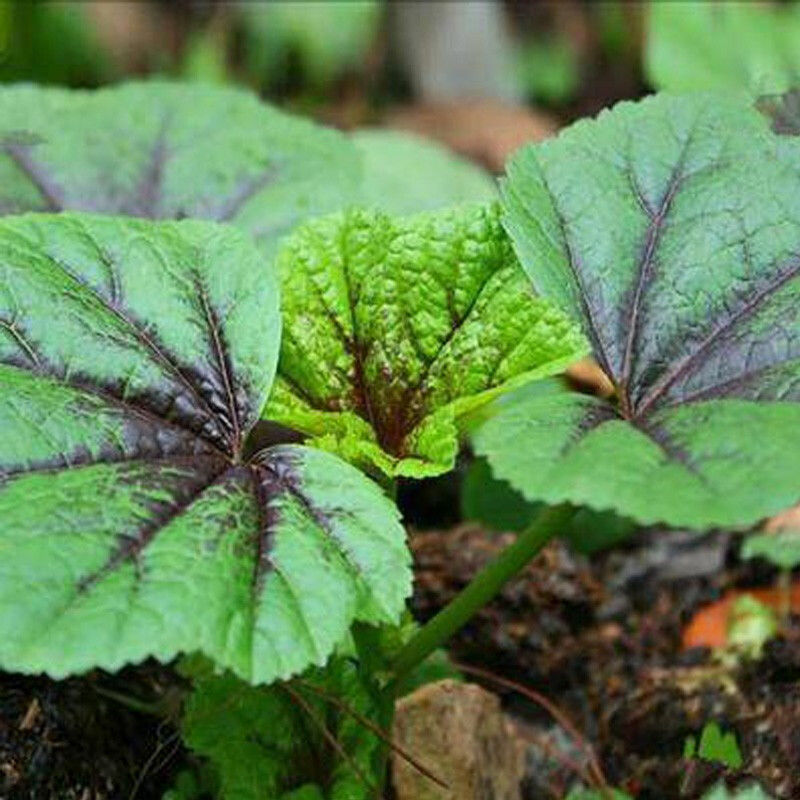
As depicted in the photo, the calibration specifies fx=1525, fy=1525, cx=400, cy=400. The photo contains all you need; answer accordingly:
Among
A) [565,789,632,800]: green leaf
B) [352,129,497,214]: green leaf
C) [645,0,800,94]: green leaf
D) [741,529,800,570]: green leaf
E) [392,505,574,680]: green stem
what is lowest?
[565,789,632,800]: green leaf

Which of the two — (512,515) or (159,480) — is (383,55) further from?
(159,480)

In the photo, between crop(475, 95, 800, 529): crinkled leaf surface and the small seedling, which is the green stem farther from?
the small seedling

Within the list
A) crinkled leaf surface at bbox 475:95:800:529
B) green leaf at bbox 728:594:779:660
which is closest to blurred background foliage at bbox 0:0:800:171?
green leaf at bbox 728:594:779:660

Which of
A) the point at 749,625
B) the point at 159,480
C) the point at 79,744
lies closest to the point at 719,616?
the point at 749,625

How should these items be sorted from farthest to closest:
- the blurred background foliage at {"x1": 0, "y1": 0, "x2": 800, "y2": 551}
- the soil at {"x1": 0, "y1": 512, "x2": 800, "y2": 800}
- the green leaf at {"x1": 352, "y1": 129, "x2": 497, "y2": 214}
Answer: the blurred background foliage at {"x1": 0, "y1": 0, "x2": 800, "y2": 551} → the green leaf at {"x1": 352, "y1": 129, "x2": 497, "y2": 214} → the soil at {"x1": 0, "y1": 512, "x2": 800, "y2": 800}

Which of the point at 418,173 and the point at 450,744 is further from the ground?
the point at 418,173

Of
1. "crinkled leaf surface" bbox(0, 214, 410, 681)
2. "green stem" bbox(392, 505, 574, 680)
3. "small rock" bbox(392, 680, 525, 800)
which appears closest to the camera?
"crinkled leaf surface" bbox(0, 214, 410, 681)

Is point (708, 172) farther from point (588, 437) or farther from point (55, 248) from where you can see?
point (55, 248)
